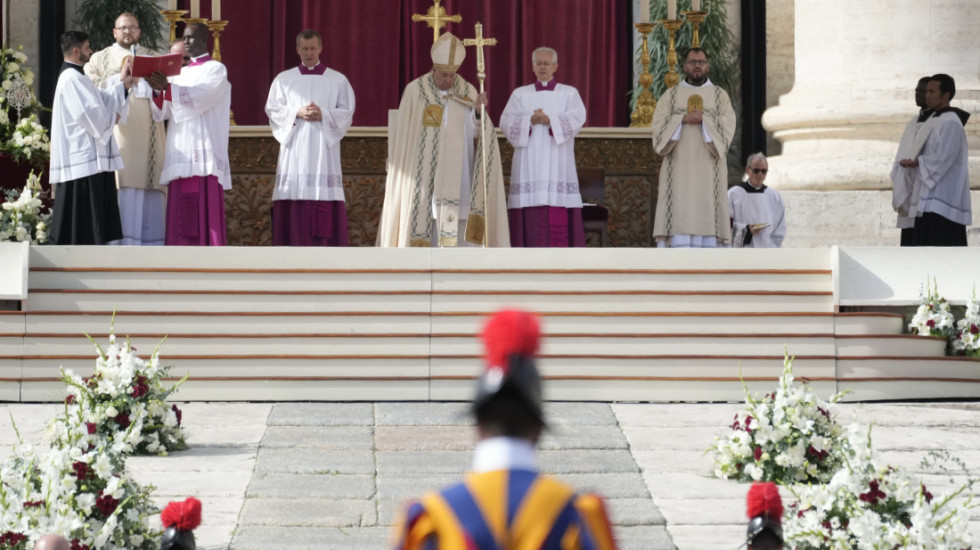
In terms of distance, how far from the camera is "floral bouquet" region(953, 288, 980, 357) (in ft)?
29.2

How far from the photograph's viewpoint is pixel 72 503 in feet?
16.9

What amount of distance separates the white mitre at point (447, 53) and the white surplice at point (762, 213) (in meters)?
2.21

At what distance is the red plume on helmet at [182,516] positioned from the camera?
4148 mm

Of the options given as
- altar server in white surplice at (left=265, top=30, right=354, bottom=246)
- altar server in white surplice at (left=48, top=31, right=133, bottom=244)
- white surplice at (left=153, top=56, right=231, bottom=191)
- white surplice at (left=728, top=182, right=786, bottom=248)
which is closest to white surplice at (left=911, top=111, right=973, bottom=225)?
white surplice at (left=728, top=182, right=786, bottom=248)

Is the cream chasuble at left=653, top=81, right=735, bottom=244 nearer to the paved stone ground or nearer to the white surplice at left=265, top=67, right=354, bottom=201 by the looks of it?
the white surplice at left=265, top=67, right=354, bottom=201

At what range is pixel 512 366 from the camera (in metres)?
2.41

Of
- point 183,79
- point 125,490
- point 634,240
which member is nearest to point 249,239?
point 183,79

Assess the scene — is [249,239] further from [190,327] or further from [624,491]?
[624,491]

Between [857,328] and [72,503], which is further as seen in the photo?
[857,328]

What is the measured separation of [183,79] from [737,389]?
4.04 meters

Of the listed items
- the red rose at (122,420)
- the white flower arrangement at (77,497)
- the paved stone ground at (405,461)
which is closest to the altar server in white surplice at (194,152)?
the paved stone ground at (405,461)

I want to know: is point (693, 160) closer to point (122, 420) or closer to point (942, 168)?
point (942, 168)

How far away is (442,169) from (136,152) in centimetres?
197

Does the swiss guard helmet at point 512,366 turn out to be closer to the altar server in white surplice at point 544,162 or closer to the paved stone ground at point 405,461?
the paved stone ground at point 405,461
